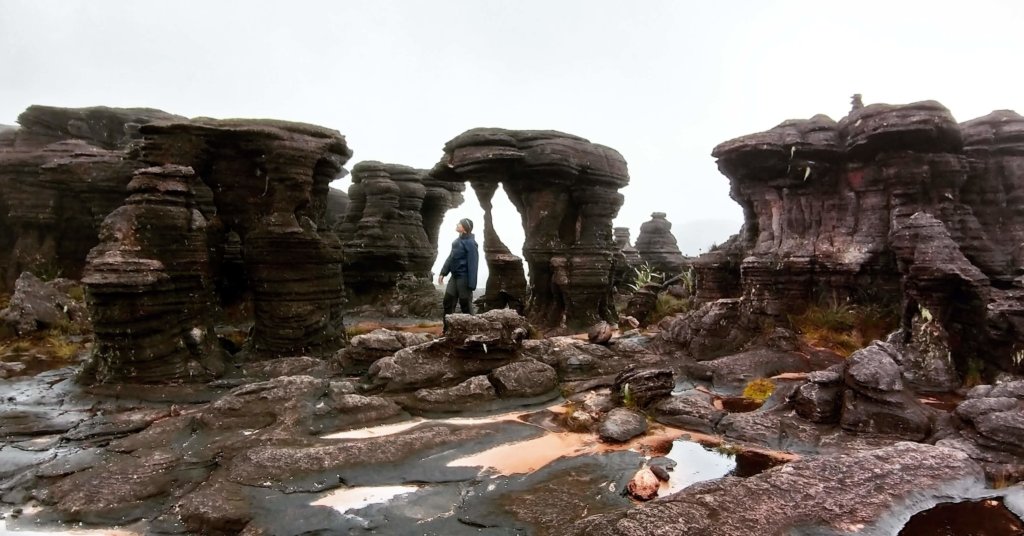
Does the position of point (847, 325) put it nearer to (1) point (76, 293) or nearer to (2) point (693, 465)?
(2) point (693, 465)

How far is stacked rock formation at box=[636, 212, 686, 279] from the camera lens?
87.5 ft

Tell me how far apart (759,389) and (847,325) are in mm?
3210

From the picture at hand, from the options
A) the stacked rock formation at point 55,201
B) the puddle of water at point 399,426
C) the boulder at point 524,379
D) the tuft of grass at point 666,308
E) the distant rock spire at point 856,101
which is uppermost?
the distant rock spire at point 856,101

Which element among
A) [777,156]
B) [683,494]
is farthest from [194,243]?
[777,156]

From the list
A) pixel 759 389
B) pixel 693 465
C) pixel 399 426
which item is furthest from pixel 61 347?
pixel 759 389

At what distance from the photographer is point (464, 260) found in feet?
38.6

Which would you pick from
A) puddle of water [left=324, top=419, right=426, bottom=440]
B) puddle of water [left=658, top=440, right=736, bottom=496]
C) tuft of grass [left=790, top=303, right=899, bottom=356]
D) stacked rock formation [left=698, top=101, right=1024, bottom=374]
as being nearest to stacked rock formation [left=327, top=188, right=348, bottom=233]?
stacked rock formation [left=698, top=101, right=1024, bottom=374]

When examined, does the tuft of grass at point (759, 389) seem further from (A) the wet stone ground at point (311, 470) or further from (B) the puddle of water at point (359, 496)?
(B) the puddle of water at point (359, 496)

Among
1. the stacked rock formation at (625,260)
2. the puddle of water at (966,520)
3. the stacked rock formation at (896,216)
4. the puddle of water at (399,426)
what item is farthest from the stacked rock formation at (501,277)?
the puddle of water at (966,520)

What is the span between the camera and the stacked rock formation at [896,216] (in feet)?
29.9

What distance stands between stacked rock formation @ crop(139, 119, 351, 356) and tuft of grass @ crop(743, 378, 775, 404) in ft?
24.6

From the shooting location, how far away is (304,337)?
37.2ft

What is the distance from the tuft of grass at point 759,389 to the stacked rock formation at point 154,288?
27.0 ft

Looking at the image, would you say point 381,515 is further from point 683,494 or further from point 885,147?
point 885,147
